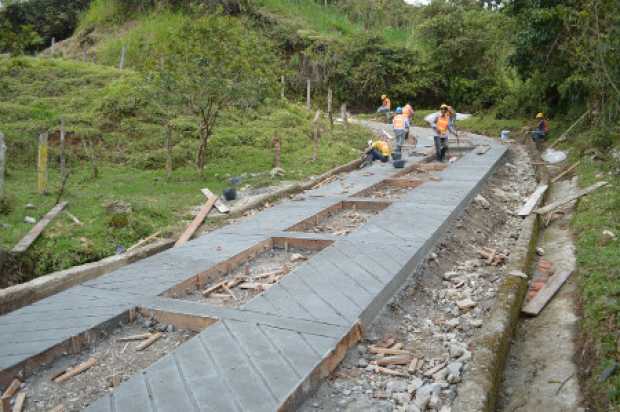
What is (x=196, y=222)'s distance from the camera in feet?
28.4

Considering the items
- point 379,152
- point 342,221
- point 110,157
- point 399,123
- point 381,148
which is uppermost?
point 399,123

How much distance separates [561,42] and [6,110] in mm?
16103

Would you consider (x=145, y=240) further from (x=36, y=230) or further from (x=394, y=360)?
(x=394, y=360)

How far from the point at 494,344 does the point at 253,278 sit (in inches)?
107

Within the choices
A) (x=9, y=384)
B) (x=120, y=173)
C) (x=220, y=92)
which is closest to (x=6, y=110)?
(x=120, y=173)

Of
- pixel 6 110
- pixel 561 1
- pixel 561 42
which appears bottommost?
pixel 6 110

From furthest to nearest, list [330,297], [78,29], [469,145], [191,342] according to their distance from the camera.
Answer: [78,29] < [469,145] < [330,297] < [191,342]

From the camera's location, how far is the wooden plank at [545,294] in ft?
18.9

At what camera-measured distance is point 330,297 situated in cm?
491

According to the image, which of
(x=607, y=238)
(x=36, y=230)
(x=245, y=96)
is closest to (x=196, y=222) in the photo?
(x=36, y=230)

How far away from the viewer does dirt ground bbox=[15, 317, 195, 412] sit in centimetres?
375

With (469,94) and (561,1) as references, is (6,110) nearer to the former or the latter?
(561,1)

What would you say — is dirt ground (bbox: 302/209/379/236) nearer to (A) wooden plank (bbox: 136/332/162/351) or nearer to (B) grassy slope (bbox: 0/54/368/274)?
(B) grassy slope (bbox: 0/54/368/274)

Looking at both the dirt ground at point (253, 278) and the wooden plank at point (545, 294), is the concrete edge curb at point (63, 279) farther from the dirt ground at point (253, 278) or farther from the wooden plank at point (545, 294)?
the wooden plank at point (545, 294)
